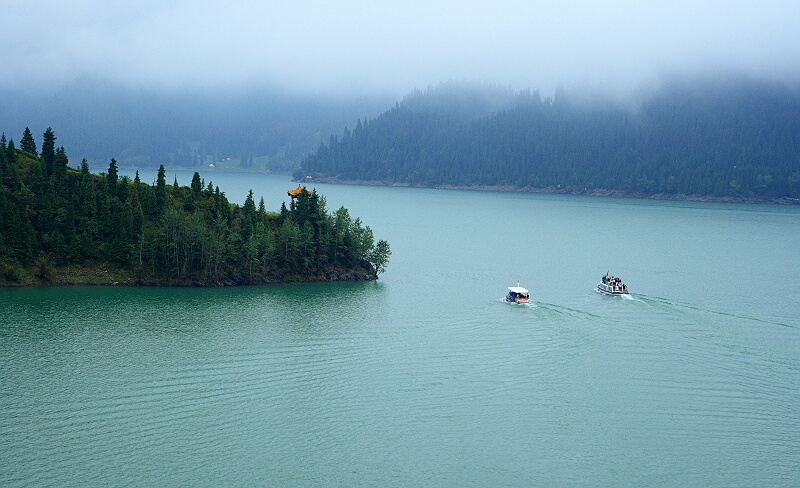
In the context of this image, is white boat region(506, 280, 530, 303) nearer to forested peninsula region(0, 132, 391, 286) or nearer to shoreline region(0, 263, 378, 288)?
forested peninsula region(0, 132, 391, 286)

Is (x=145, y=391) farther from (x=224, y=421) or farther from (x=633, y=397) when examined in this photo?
(x=633, y=397)

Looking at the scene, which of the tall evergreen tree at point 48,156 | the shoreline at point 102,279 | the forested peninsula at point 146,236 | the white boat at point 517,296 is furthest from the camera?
the tall evergreen tree at point 48,156

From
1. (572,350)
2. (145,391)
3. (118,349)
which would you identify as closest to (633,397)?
(572,350)

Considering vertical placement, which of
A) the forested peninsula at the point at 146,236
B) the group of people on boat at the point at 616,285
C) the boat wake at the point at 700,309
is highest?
the forested peninsula at the point at 146,236

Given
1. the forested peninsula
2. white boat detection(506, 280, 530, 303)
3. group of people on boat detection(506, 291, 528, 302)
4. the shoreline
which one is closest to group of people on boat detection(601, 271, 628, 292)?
white boat detection(506, 280, 530, 303)

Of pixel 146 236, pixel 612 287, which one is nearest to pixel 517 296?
pixel 612 287

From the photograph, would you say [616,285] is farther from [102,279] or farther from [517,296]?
[102,279]

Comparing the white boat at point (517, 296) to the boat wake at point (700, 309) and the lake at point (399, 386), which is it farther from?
the boat wake at point (700, 309)

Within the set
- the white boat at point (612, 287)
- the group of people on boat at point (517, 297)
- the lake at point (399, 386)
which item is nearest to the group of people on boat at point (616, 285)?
the white boat at point (612, 287)
